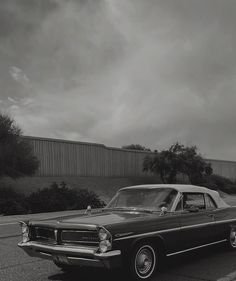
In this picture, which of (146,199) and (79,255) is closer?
(79,255)

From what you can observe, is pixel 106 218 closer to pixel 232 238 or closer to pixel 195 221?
pixel 195 221

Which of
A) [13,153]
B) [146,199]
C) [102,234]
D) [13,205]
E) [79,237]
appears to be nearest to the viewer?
[102,234]

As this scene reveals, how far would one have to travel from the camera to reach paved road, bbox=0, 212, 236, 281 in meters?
6.94

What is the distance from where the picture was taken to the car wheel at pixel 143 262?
6.44 metres

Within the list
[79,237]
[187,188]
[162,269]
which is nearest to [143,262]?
[162,269]

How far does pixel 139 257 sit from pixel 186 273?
102 centimetres

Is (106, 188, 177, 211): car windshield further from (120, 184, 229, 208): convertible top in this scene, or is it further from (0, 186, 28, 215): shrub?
(0, 186, 28, 215): shrub

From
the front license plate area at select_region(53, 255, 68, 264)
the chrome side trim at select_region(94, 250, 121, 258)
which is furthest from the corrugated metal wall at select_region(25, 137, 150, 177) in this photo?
the chrome side trim at select_region(94, 250, 121, 258)

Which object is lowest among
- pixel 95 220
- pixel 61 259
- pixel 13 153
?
pixel 61 259

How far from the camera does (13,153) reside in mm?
31203

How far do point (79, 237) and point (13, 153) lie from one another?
25584mm

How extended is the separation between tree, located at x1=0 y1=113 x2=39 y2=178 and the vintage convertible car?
2371 cm

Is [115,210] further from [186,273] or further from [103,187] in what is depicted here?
[103,187]

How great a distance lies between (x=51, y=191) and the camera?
3044 cm
